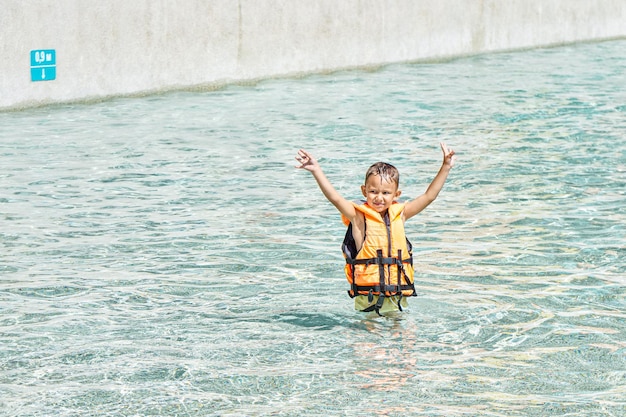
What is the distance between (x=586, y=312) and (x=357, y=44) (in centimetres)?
1360

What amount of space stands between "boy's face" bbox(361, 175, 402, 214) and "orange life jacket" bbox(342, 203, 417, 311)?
3 cm

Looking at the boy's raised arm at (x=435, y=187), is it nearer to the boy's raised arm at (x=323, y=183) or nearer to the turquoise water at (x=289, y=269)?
the boy's raised arm at (x=323, y=183)

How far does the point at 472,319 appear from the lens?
6.75 metres

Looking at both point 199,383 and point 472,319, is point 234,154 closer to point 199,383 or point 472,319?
point 472,319

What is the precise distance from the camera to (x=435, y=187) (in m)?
6.46

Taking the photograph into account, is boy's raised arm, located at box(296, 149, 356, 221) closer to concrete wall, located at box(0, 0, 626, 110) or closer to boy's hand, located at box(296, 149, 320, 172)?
boy's hand, located at box(296, 149, 320, 172)

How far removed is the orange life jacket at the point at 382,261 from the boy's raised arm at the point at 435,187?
108 millimetres

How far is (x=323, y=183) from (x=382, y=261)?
0.57m

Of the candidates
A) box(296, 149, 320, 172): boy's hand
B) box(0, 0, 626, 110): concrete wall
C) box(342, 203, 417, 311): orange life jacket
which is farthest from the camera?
box(0, 0, 626, 110): concrete wall

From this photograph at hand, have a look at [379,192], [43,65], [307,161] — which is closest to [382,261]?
[379,192]

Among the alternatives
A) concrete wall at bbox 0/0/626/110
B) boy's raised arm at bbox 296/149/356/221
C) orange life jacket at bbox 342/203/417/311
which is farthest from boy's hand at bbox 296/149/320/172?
concrete wall at bbox 0/0/626/110

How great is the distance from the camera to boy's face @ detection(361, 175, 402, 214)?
6383 millimetres

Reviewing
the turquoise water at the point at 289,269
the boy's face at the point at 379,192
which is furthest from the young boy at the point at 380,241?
the turquoise water at the point at 289,269

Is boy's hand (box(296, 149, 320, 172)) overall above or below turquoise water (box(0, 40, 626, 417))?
above
